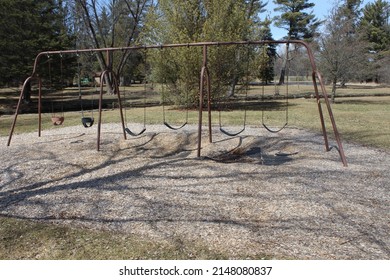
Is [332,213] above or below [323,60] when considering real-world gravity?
below

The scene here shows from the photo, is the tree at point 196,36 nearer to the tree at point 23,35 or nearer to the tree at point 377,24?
the tree at point 23,35

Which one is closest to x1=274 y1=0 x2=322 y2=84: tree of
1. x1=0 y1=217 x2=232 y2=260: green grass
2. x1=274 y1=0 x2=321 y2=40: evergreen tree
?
x1=274 y1=0 x2=321 y2=40: evergreen tree

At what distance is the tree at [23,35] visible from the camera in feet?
53.0

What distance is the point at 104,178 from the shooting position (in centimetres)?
486

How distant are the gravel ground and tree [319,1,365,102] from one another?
12853mm

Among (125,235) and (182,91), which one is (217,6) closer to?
(182,91)

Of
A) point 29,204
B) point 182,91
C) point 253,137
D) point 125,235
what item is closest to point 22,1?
point 182,91

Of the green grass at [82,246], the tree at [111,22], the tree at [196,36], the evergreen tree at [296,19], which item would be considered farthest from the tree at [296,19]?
the green grass at [82,246]

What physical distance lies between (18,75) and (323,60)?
16194mm

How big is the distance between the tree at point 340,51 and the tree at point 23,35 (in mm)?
15125

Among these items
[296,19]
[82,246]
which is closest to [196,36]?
[82,246]

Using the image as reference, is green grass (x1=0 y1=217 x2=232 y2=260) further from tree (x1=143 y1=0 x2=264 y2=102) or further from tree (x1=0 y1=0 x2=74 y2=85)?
tree (x1=0 y1=0 x2=74 y2=85)

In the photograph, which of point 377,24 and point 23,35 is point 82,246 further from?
point 377,24
